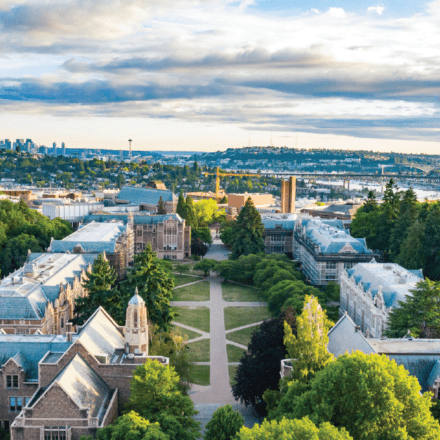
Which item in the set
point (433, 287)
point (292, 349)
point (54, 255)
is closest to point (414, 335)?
point (433, 287)

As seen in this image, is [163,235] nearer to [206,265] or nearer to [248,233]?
[248,233]

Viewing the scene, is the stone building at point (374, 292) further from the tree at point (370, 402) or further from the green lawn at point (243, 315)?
the tree at point (370, 402)

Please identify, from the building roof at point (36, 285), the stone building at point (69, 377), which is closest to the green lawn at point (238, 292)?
the building roof at point (36, 285)

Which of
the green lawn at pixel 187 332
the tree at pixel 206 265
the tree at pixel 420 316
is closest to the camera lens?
the tree at pixel 420 316

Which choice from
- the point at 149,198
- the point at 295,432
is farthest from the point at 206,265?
the point at 295,432

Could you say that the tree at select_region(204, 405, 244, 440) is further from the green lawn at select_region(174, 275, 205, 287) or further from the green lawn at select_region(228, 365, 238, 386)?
the green lawn at select_region(174, 275, 205, 287)

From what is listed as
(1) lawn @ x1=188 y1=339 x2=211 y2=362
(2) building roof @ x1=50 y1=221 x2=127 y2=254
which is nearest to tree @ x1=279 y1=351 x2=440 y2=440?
(1) lawn @ x1=188 y1=339 x2=211 y2=362
